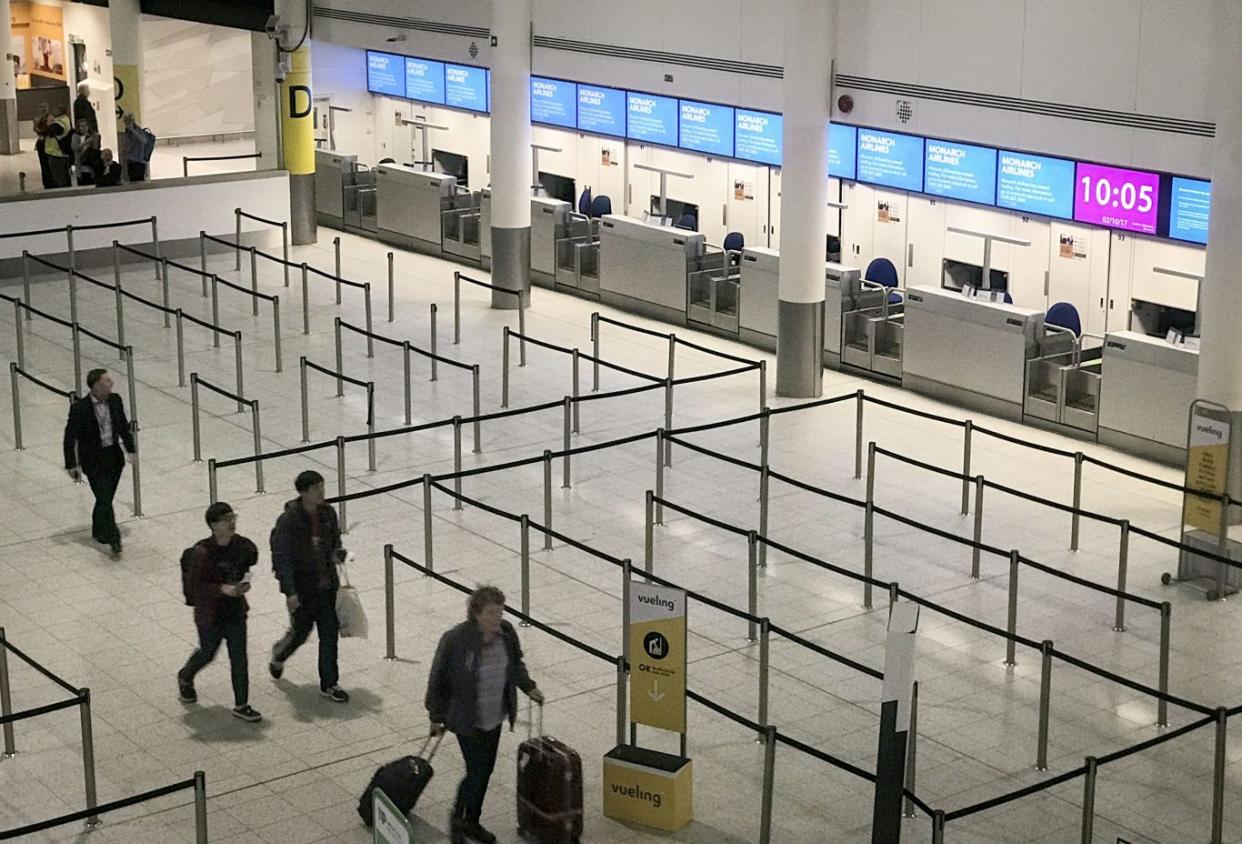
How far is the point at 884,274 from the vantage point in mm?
20219

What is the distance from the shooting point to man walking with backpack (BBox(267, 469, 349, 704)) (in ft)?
34.5

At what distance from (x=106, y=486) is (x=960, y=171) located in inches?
372

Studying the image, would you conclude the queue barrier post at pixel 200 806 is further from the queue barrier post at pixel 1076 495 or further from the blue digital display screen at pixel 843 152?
the blue digital display screen at pixel 843 152

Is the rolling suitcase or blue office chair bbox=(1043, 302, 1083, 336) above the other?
blue office chair bbox=(1043, 302, 1083, 336)

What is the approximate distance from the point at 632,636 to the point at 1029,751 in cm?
258

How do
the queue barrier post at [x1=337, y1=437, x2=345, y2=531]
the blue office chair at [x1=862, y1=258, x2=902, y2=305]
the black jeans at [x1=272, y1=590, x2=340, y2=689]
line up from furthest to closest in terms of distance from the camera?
the blue office chair at [x1=862, y1=258, x2=902, y2=305], the queue barrier post at [x1=337, y1=437, x2=345, y2=531], the black jeans at [x1=272, y1=590, x2=340, y2=689]

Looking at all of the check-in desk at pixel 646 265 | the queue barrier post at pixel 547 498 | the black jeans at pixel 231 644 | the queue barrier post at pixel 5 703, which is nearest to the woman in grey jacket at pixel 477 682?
the black jeans at pixel 231 644

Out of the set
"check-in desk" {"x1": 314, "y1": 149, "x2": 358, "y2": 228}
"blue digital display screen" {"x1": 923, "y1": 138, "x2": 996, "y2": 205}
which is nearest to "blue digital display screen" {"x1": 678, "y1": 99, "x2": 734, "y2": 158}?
"blue digital display screen" {"x1": 923, "y1": 138, "x2": 996, "y2": 205}

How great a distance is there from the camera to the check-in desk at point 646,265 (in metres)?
21.4

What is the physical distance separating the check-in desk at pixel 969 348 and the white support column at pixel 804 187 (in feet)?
3.32

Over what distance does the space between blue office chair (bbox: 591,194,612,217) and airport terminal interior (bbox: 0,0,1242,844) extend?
0.17 ft

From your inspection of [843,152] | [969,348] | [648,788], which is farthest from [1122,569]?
[843,152]

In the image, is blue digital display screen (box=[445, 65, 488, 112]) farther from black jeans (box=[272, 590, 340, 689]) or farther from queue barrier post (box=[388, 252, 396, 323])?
black jeans (box=[272, 590, 340, 689])

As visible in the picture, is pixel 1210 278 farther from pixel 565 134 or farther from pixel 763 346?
pixel 565 134
